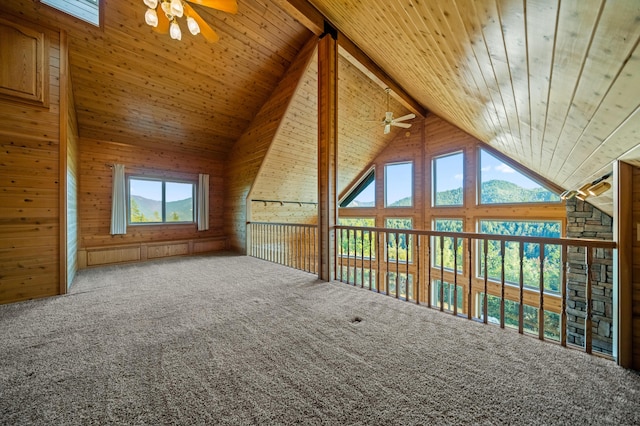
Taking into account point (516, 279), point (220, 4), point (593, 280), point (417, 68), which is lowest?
point (516, 279)

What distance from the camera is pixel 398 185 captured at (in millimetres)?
7305

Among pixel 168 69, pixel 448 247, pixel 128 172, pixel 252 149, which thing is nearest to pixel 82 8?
pixel 168 69

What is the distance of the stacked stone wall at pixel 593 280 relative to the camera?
3.84 meters

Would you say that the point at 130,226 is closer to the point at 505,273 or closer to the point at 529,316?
the point at 505,273

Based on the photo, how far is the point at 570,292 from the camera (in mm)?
4344

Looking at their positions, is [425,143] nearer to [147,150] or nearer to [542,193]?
[542,193]

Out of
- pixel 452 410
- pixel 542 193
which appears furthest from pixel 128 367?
pixel 542 193

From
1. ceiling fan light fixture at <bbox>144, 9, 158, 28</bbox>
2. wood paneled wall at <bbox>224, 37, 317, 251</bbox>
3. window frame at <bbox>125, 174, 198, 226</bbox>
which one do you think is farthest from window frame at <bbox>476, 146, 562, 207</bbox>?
window frame at <bbox>125, 174, 198, 226</bbox>

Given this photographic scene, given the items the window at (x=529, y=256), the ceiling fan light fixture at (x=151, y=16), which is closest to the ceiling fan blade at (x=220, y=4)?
the ceiling fan light fixture at (x=151, y=16)

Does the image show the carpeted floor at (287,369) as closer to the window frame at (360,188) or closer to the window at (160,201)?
the window at (160,201)

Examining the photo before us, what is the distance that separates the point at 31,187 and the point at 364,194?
7.26m

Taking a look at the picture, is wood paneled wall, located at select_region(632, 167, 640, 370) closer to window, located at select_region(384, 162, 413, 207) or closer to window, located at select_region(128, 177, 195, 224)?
window, located at select_region(384, 162, 413, 207)

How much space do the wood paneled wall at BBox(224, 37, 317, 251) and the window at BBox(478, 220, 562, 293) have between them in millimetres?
5306

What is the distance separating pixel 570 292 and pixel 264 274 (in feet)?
18.2
